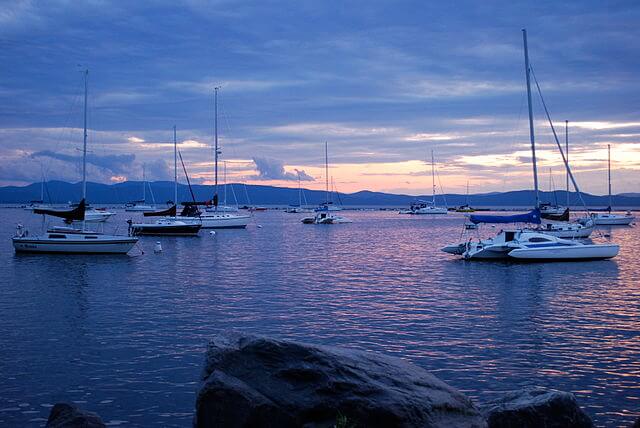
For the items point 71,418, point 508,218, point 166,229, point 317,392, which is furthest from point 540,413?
point 166,229

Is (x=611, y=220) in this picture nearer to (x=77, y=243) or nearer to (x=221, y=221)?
(x=221, y=221)

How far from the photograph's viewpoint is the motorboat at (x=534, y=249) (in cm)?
4219

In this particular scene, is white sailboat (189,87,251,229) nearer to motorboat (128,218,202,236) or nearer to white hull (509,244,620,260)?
motorboat (128,218,202,236)

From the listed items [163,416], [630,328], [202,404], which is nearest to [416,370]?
[202,404]

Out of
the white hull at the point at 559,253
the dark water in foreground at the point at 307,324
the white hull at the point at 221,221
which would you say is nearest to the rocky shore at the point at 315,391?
the dark water in foreground at the point at 307,324

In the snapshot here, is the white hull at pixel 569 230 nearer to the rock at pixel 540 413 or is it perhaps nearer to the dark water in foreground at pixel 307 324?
the dark water in foreground at pixel 307 324

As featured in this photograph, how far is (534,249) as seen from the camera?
42.2 m

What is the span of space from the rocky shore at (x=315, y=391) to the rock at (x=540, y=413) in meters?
1.21

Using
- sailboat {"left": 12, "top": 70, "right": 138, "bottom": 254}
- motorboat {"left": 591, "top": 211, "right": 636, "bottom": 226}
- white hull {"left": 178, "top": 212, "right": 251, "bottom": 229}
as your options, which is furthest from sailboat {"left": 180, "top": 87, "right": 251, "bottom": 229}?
motorboat {"left": 591, "top": 211, "right": 636, "bottom": 226}

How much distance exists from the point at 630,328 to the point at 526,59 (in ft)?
105

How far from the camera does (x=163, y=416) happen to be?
12211mm

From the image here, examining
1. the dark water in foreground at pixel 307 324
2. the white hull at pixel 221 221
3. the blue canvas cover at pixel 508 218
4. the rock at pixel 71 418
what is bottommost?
the dark water in foreground at pixel 307 324

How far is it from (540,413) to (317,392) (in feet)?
12.2

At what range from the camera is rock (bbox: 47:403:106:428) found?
9.48m
